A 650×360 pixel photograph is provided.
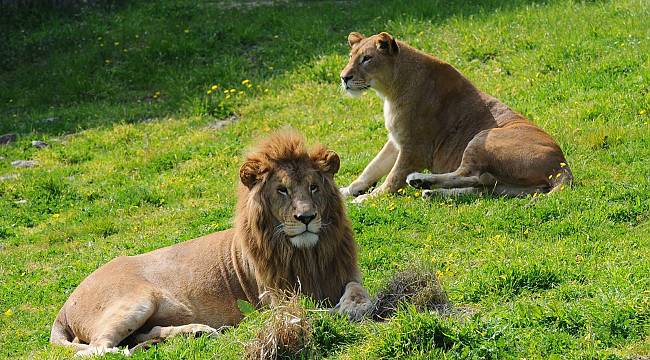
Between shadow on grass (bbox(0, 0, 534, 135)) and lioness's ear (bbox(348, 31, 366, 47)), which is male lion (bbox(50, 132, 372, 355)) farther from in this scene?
shadow on grass (bbox(0, 0, 534, 135))

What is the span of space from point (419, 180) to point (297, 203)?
3728 mm

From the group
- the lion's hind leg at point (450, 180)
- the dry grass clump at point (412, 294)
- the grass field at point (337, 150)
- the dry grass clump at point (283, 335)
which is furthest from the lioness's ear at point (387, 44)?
the dry grass clump at point (283, 335)

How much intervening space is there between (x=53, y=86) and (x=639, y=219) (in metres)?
11.6

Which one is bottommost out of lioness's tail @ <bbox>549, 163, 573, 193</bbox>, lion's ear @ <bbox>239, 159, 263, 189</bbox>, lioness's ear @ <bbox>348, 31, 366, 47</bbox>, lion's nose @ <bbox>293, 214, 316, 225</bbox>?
lioness's tail @ <bbox>549, 163, 573, 193</bbox>

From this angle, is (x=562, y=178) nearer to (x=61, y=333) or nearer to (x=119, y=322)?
(x=119, y=322)

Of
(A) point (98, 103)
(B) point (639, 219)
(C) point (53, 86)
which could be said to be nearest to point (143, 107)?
(A) point (98, 103)

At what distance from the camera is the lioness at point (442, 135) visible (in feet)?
34.5

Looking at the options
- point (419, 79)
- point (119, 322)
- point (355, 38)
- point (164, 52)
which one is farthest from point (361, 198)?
point (164, 52)

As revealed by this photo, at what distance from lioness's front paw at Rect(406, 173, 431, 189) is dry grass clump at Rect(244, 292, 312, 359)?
4569 mm

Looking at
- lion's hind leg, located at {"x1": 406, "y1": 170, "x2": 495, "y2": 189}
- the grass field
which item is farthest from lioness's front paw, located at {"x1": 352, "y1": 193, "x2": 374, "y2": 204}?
lion's hind leg, located at {"x1": 406, "y1": 170, "x2": 495, "y2": 189}

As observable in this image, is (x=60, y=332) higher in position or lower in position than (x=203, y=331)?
lower

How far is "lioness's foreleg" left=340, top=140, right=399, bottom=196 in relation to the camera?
11922 millimetres

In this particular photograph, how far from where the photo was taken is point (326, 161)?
25.3 feet

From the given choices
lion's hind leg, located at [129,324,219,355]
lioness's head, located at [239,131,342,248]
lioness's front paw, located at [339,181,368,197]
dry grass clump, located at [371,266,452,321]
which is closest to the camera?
dry grass clump, located at [371,266,452,321]
